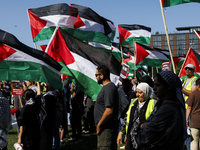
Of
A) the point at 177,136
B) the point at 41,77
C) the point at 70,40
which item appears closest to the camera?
the point at 177,136

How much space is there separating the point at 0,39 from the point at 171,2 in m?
4.54

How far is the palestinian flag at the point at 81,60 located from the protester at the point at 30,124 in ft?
3.74

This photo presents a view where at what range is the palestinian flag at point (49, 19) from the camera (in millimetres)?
8766

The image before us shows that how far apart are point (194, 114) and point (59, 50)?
11.4 ft

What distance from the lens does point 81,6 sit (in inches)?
420

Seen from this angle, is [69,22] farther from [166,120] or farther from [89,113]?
[166,120]

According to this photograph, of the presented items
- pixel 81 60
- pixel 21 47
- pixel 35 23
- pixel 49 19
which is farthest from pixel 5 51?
pixel 49 19

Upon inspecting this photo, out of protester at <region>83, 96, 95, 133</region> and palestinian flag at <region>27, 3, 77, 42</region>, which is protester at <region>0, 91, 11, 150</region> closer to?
palestinian flag at <region>27, 3, 77, 42</region>

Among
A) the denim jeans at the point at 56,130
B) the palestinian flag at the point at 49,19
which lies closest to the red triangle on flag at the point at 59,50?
the denim jeans at the point at 56,130

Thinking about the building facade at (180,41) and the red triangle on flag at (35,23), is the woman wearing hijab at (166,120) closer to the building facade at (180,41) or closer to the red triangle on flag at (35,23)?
the red triangle on flag at (35,23)

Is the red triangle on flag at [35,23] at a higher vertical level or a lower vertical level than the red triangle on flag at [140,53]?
higher

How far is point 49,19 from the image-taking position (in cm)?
919

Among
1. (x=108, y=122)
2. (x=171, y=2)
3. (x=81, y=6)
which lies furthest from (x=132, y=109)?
(x=81, y=6)

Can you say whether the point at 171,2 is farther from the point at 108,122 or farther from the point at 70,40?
the point at 108,122
